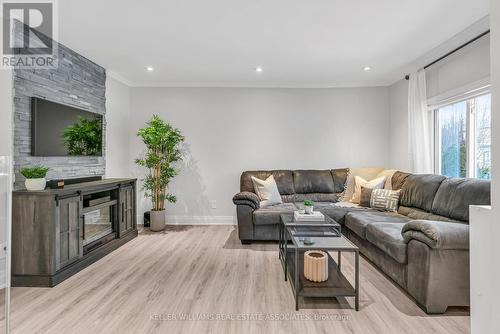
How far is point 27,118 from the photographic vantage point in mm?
2805

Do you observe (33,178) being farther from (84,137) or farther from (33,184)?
(84,137)

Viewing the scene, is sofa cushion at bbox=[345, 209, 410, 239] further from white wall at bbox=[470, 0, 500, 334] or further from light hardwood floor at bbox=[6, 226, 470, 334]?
white wall at bbox=[470, 0, 500, 334]

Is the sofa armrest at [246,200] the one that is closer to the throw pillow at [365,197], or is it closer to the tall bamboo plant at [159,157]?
the tall bamboo plant at [159,157]

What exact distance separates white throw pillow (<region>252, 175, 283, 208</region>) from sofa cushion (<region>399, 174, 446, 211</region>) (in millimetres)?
1737

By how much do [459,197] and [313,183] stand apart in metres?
2.19

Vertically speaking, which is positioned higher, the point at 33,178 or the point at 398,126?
the point at 398,126

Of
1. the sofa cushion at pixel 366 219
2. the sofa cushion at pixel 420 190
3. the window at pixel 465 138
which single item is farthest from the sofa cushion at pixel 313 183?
the window at pixel 465 138

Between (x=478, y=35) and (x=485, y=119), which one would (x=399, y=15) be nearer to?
(x=478, y=35)

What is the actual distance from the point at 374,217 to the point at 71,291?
Answer: 3252 mm

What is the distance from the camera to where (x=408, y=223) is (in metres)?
2.32

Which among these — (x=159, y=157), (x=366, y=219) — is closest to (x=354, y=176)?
(x=366, y=219)

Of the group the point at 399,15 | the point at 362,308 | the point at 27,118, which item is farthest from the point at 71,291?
the point at 399,15

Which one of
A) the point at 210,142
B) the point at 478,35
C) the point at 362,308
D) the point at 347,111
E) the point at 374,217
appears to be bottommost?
the point at 362,308

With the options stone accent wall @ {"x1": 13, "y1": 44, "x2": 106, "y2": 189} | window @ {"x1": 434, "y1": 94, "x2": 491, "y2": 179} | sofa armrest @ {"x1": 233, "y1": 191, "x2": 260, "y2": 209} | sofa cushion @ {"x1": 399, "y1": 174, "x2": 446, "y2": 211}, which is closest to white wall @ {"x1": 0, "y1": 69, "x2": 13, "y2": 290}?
stone accent wall @ {"x1": 13, "y1": 44, "x2": 106, "y2": 189}
